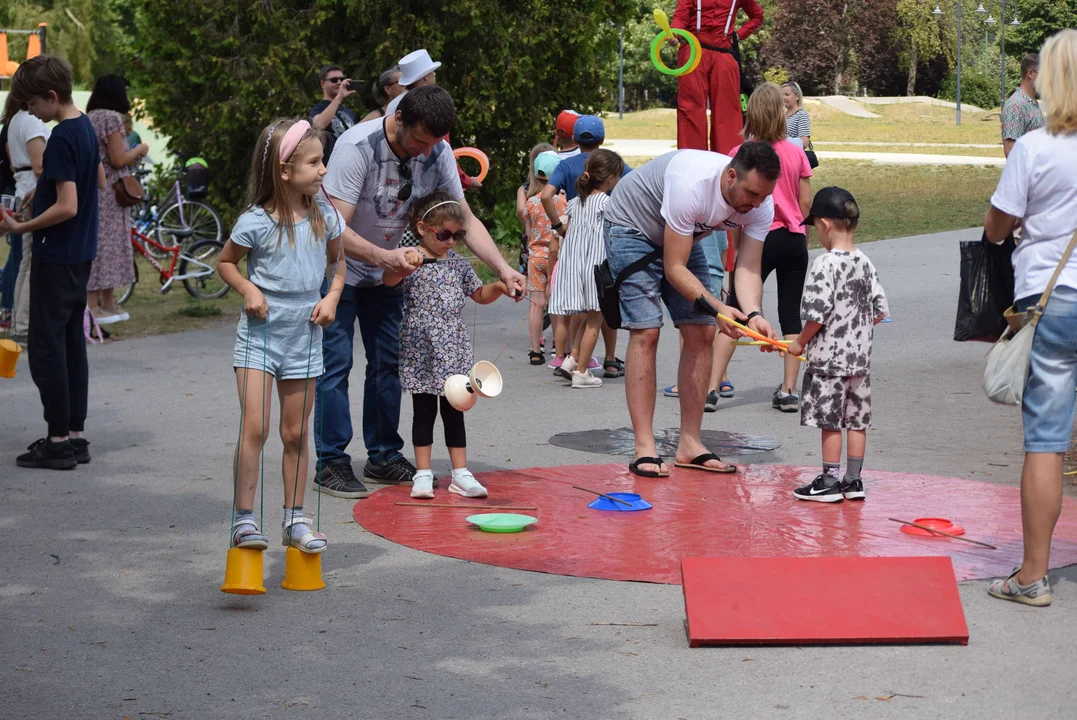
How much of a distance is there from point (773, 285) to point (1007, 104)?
5.28 metres

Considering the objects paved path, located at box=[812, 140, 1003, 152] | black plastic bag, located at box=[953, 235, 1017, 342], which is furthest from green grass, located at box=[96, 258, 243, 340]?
paved path, located at box=[812, 140, 1003, 152]

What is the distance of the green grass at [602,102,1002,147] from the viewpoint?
4253cm

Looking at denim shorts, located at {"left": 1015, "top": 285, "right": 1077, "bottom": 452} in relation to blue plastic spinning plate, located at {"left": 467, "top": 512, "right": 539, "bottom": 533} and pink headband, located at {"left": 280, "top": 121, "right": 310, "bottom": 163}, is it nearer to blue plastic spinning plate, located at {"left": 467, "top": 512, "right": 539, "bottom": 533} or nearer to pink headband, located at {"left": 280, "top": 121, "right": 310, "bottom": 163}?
blue plastic spinning plate, located at {"left": 467, "top": 512, "right": 539, "bottom": 533}

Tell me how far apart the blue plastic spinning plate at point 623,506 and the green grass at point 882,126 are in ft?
105

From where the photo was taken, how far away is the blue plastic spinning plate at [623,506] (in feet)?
20.4

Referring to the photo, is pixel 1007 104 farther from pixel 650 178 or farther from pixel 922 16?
pixel 922 16

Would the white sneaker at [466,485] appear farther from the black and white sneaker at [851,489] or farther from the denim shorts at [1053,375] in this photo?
the denim shorts at [1053,375]

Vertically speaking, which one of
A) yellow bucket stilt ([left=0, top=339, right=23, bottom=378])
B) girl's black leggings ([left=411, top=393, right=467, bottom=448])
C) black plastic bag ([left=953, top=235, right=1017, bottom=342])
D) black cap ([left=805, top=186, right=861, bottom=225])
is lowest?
girl's black leggings ([left=411, top=393, right=467, bottom=448])

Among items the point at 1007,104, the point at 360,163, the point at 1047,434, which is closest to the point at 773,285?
the point at 1007,104

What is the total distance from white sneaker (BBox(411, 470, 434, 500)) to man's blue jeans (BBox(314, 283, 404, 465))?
0.44m

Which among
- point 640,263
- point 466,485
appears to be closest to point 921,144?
point 640,263

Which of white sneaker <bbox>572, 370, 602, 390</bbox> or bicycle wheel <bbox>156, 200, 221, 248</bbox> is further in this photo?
bicycle wheel <bbox>156, 200, 221, 248</bbox>

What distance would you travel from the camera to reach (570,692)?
406cm

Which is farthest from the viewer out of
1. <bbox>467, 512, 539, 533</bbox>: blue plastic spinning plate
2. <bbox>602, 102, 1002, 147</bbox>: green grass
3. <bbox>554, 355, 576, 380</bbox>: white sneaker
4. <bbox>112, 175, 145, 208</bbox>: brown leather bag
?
<bbox>602, 102, 1002, 147</bbox>: green grass
